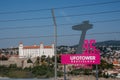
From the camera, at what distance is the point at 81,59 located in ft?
23.9

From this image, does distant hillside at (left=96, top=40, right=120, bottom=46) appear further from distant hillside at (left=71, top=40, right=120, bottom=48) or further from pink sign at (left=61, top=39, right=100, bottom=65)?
pink sign at (left=61, top=39, right=100, bottom=65)

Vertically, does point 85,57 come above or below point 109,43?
below

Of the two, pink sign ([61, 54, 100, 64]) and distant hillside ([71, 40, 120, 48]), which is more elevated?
distant hillside ([71, 40, 120, 48])

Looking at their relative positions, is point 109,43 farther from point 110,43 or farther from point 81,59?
point 81,59

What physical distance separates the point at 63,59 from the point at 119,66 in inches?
252

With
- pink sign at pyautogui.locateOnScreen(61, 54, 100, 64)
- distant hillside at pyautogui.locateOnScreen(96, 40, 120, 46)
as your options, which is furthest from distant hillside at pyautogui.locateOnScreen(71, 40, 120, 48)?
pink sign at pyautogui.locateOnScreen(61, 54, 100, 64)

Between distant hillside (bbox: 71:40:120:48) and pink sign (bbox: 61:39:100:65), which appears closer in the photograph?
pink sign (bbox: 61:39:100:65)

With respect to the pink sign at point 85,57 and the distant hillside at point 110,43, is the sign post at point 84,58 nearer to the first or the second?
the pink sign at point 85,57

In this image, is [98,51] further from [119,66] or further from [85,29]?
[119,66]

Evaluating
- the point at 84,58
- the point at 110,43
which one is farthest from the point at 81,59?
the point at 110,43

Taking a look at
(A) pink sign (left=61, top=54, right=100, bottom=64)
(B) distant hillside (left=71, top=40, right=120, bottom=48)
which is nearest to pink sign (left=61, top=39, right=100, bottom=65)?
(A) pink sign (left=61, top=54, right=100, bottom=64)

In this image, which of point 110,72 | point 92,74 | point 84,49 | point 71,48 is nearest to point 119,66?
point 110,72

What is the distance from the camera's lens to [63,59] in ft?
24.2

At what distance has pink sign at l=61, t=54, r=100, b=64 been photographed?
23.6ft
